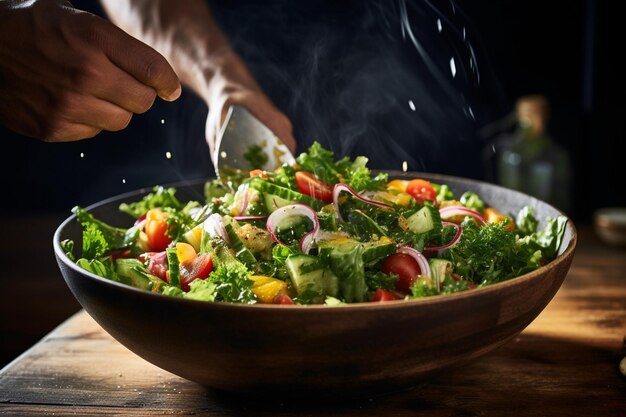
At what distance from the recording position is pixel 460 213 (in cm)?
221

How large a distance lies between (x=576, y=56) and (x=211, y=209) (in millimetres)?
4567

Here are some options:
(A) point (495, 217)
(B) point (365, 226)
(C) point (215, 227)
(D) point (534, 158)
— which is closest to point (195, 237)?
(C) point (215, 227)

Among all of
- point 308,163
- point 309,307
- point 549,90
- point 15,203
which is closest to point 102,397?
point 309,307

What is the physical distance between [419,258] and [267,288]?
1.34 ft

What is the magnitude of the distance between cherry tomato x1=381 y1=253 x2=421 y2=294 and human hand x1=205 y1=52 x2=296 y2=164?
3.11ft

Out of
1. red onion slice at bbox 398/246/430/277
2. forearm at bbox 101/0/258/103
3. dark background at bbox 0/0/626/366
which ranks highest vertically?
forearm at bbox 101/0/258/103

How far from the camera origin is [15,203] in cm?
577

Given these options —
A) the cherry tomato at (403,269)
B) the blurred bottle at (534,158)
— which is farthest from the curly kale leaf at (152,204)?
the blurred bottle at (534,158)

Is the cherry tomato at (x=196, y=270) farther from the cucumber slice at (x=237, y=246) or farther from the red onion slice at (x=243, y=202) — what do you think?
the red onion slice at (x=243, y=202)

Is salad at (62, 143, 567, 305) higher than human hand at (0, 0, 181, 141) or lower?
lower

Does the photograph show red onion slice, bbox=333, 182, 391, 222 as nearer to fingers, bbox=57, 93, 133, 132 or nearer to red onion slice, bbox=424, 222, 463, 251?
red onion slice, bbox=424, 222, 463, 251

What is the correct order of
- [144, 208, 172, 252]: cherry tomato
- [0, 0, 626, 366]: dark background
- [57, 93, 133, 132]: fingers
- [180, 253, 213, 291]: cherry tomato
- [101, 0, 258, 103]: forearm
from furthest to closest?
[0, 0, 626, 366]: dark background < [101, 0, 258, 103]: forearm < [144, 208, 172, 252]: cherry tomato < [180, 253, 213, 291]: cherry tomato < [57, 93, 133, 132]: fingers

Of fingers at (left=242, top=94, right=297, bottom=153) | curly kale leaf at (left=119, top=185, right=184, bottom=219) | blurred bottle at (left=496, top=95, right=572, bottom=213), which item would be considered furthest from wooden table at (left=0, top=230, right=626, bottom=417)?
blurred bottle at (left=496, top=95, right=572, bottom=213)

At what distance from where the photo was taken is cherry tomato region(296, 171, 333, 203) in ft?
7.11
